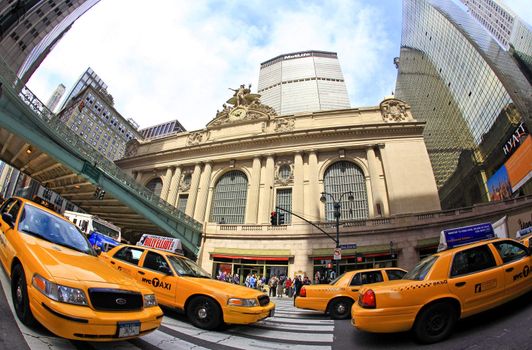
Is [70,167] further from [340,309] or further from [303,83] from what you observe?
[303,83]

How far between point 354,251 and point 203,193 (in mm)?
18410

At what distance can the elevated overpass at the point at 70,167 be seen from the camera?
15.4m

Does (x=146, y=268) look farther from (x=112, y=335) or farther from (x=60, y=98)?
(x=60, y=98)

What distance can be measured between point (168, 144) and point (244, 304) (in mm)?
37656

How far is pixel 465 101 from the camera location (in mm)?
51062

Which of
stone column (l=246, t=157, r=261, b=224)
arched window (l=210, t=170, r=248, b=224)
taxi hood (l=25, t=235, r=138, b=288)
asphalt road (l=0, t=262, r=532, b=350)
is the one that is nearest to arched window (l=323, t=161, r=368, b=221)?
stone column (l=246, t=157, r=261, b=224)

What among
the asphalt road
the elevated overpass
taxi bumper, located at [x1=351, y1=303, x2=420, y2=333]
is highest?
the elevated overpass

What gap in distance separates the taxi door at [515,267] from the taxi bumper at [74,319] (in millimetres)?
6031

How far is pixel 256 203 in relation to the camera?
28781 mm

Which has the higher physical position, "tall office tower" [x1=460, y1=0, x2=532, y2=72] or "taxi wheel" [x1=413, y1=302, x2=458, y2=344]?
"tall office tower" [x1=460, y1=0, x2=532, y2=72]

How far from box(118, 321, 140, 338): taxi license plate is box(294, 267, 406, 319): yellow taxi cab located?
20.9ft

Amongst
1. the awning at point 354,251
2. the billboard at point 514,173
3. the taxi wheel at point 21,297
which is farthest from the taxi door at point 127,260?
the billboard at point 514,173

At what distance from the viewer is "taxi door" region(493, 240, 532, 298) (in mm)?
4488

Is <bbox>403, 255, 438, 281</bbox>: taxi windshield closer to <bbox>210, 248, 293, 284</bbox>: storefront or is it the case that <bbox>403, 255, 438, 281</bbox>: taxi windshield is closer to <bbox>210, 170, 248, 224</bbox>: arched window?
<bbox>210, 248, 293, 284</bbox>: storefront
